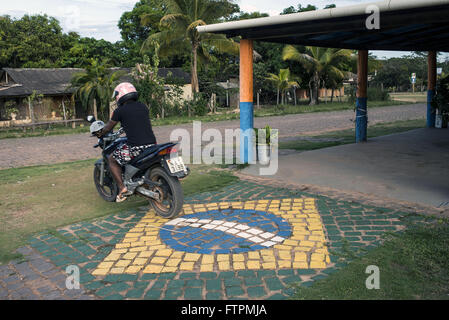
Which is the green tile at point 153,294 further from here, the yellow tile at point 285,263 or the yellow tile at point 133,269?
the yellow tile at point 285,263

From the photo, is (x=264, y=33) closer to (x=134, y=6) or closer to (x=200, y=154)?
(x=200, y=154)

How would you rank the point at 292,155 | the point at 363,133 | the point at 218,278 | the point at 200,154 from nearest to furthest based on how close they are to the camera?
the point at 218,278, the point at 292,155, the point at 200,154, the point at 363,133

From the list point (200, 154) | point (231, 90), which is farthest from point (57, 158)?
point (231, 90)

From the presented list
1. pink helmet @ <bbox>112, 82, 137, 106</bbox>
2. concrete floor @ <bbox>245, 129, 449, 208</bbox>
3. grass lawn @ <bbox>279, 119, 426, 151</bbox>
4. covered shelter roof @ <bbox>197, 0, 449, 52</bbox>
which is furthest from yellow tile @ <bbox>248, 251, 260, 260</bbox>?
grass lawn @ <bbox>279, 119, 426, 151</bbox>

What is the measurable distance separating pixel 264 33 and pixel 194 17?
1715 cm

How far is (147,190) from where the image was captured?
19.0ft

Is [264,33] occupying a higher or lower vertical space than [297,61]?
lower

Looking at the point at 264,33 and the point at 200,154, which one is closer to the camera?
the point at 264,33

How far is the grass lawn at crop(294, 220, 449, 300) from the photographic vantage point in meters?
A: 3.50

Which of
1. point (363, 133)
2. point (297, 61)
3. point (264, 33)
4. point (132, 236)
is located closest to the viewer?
point (132, 236)

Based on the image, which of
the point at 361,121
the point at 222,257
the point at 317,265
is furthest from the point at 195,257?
the point at 361,121

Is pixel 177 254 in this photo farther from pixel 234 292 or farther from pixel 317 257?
pixel 317 257

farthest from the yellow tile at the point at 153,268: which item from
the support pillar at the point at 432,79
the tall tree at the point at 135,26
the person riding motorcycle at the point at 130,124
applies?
the tall tree at the point at 135,26

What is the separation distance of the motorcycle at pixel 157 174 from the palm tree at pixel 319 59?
2782cm
